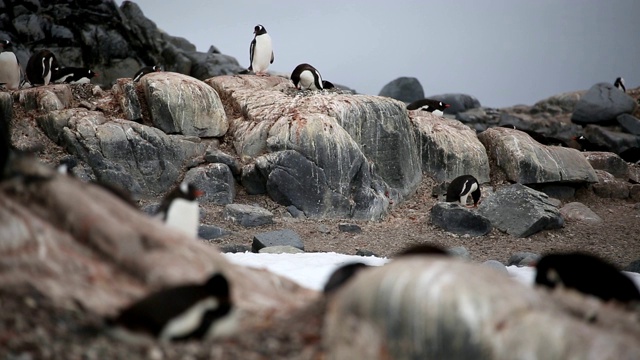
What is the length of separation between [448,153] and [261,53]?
16.2 ft

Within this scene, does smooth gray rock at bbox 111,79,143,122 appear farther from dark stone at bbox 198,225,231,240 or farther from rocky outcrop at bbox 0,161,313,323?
rocky outcrop at bbox 0,161,313,323

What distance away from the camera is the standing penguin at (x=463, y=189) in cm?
1346

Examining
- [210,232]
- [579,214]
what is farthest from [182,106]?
[579,214]

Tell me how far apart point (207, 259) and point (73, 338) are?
84cm

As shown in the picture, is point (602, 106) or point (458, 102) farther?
point (458, 102)

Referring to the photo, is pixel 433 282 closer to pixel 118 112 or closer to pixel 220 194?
pixel 220 194

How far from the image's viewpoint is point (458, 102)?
98.3 feet

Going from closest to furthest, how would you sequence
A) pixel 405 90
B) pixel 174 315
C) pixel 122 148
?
pixel 174 315 → pixel 122 148 → pixel 405 90

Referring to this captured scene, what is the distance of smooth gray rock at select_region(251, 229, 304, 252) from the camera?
1021 cm

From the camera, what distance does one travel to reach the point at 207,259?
3900mm

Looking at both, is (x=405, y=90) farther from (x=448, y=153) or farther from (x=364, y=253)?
(x=364, y=253)

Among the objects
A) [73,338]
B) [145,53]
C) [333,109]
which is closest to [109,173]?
[333,109]

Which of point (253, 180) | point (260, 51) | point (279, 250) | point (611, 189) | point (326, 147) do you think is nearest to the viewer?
point (279, 250)

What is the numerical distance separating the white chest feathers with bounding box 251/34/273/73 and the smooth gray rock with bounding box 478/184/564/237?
647 centimetres
